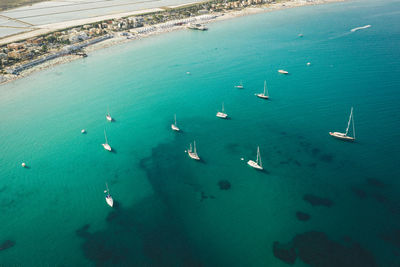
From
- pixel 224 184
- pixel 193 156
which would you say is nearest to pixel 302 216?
pixel 224 184

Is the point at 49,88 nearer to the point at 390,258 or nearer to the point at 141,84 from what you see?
the point at 141,84

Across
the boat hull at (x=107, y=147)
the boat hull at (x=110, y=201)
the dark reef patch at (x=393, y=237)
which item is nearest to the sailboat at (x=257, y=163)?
the dark reef patch at (x=393, y=237)

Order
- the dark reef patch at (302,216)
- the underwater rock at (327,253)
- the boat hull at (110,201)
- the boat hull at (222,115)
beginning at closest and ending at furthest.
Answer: the underwater rock at (327,253) < the dark reef patch at (302,216) < the boat hull at (110,201) < the boat hull at (222,115)

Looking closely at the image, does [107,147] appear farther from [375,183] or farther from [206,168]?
[375,183]

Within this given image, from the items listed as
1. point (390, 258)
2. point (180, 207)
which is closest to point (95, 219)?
point (180, 207)

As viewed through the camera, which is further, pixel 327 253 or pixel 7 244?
pixel 7 244

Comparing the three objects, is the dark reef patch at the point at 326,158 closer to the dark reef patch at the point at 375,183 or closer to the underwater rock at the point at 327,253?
the dark reef patch at the point at 375,183
